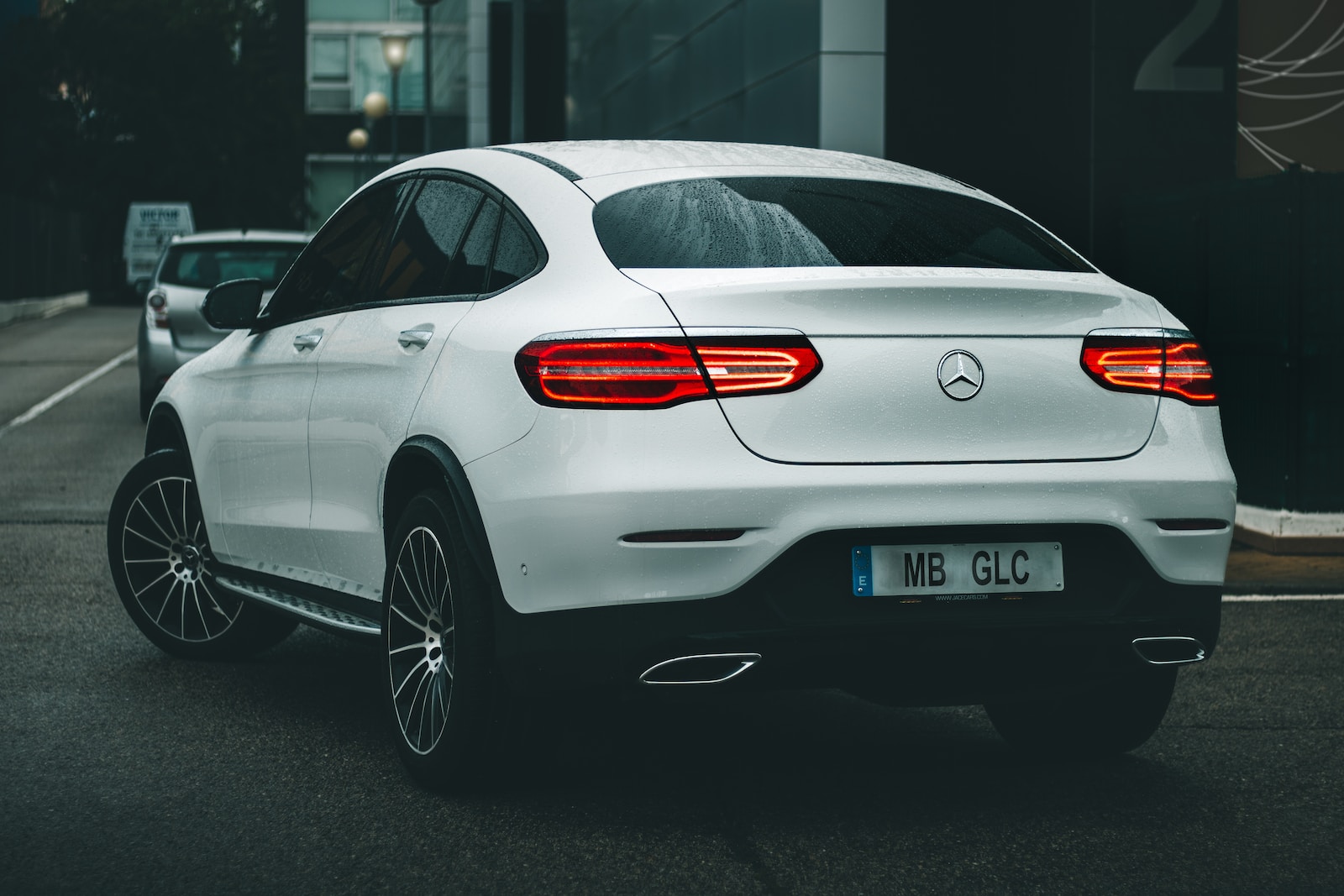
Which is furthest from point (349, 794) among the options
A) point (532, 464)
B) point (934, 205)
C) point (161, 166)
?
point (161, 166)

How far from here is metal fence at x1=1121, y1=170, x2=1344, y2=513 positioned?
1030 centimetres

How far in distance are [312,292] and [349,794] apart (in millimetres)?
1890

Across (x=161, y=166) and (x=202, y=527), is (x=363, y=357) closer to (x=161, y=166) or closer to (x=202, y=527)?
(x=202, y=527)

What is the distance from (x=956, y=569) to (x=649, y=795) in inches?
40.8

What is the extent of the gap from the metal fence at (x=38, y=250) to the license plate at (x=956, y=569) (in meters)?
31.0

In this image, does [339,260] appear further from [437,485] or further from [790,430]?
[790,430]

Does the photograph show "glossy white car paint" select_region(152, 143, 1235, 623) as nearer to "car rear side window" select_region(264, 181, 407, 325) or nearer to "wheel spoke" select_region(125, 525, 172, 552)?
"car rear side window" select_region(264, 181, 407, 325)

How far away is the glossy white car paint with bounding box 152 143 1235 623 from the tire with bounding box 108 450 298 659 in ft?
6.57

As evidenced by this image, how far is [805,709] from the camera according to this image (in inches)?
238

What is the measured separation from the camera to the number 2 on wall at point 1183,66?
14258 millimetres

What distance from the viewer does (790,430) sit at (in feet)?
14.1

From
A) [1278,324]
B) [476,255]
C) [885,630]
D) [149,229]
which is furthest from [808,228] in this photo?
[149,229]

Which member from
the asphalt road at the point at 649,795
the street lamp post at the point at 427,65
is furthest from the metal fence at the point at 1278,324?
the street lamp post at the point at 427,65

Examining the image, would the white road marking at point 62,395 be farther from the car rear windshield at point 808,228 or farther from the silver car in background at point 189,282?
the car rear windshield at point 808,228
